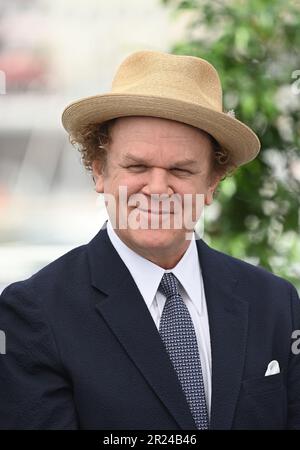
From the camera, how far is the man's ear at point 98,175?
201cm

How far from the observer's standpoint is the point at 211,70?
6.79 feet

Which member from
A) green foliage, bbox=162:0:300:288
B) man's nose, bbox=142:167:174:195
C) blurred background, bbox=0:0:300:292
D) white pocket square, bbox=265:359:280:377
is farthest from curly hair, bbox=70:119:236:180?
green foliage, bbox=162:0:300:288

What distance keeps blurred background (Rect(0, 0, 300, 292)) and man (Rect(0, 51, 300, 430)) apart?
0.72 meters

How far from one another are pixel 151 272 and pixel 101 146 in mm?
315

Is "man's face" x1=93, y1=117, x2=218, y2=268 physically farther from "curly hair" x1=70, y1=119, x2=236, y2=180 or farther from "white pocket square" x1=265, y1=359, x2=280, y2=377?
"white pocket square" x1=265, y1=359, x2=280, y2=377

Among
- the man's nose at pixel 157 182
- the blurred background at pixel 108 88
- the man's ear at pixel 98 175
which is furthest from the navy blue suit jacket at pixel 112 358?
the blurred background at pixel 108 88

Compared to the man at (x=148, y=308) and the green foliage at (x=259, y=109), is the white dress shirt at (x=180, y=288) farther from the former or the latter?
the green foliage at (x=259, y=109)

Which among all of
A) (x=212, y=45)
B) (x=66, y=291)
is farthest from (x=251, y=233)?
(x=66, y=291)

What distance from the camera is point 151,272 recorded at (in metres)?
1.99

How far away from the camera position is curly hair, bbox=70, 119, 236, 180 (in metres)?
2.00

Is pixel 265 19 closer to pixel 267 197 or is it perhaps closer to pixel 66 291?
pixel 267 197

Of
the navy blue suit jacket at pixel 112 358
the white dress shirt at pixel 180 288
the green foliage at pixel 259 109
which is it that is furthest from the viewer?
the green foliage at pixel 259 109

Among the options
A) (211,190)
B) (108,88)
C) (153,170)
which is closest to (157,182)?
(153,170)

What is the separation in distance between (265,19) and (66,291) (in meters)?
1.78
